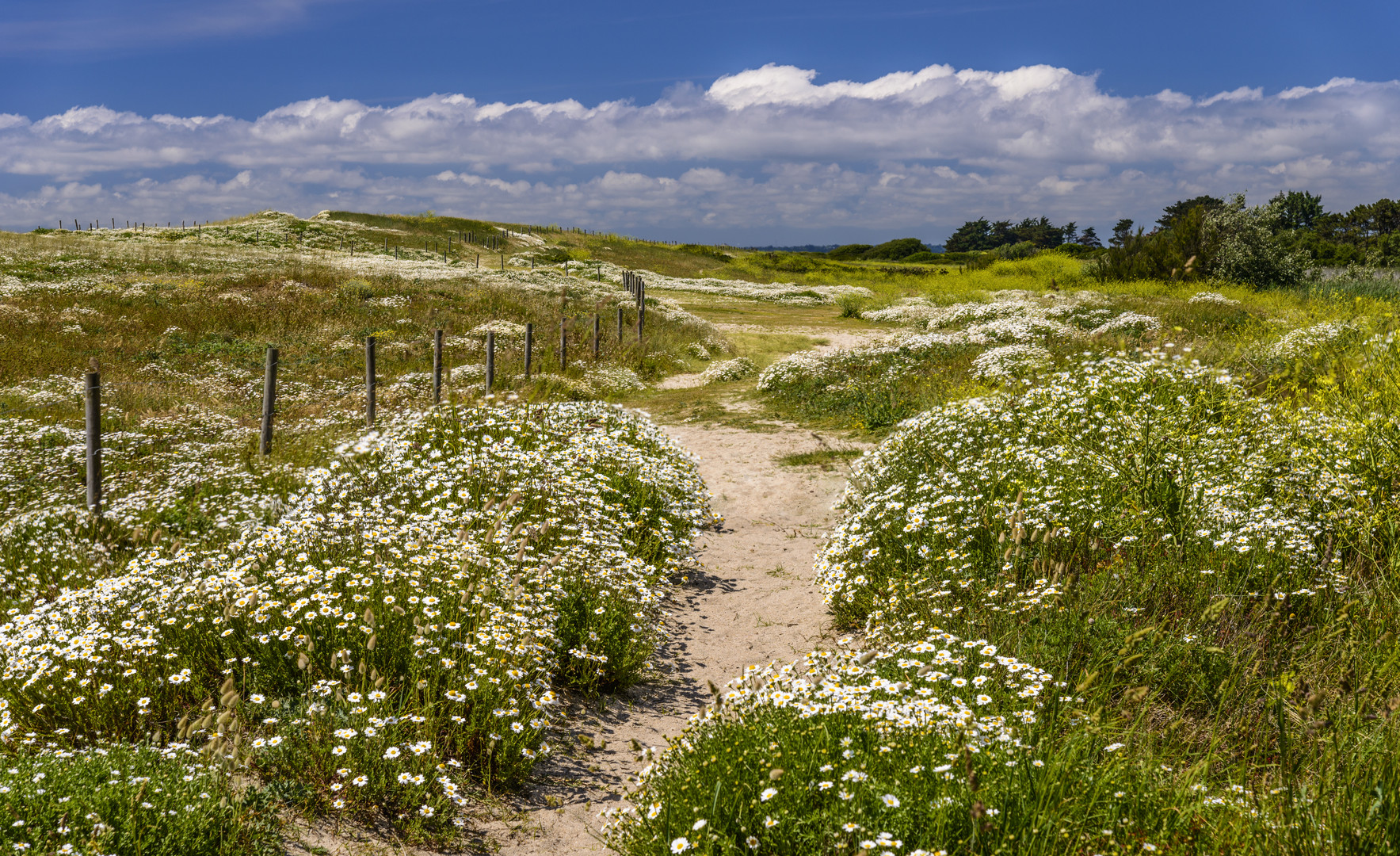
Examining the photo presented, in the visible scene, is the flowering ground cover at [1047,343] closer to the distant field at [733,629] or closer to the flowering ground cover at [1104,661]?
the distant field at [733,629]

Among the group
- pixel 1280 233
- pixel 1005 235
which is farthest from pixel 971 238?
pixel 1280 233

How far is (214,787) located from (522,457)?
448 centimetres

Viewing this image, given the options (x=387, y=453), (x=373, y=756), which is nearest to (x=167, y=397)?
(x=387, y=453)

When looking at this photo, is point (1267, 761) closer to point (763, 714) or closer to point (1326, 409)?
point (763, 714)

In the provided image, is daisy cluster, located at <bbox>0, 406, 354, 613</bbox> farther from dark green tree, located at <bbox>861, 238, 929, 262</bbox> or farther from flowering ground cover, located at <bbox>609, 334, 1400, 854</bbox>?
dark green tree, located at <bbox>861, 238, 929, 262</bbox>

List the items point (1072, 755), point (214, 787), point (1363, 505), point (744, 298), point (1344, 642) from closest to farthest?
1. point (1072, 755)
2. point (214, 787)
3. point (1344, 642)
4. point (1363, 505)
5. point (744, 298)

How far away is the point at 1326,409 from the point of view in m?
6.90

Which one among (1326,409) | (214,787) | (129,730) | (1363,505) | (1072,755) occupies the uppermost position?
(1326,409)

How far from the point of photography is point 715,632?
22.1ft

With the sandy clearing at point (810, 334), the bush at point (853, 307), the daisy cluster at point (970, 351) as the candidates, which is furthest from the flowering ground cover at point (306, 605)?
the bush at point (853, 307)

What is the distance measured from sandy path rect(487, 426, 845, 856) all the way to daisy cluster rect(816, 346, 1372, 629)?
0.72m

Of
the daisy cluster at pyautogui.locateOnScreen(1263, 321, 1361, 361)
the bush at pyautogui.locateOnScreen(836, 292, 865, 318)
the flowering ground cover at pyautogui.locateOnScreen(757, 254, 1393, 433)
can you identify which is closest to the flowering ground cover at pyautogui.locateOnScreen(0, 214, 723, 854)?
the flowering ground cover at pyautogui.locateOnScreen(757, 254, 1393, 433)

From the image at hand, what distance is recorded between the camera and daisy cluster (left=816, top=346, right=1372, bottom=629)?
16.8ft

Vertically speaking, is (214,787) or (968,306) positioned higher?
(968,306)
